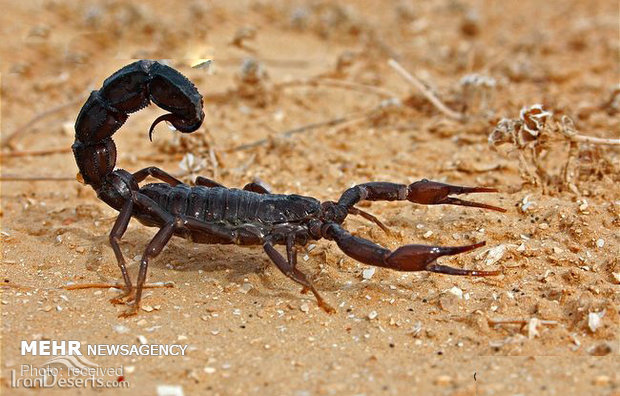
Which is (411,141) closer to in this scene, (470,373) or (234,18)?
(470,373)

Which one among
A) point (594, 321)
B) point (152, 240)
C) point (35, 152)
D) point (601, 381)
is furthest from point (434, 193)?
point (35, 152)

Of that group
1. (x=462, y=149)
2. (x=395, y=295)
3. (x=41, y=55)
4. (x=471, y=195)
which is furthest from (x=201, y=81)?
(x=395, y=295)

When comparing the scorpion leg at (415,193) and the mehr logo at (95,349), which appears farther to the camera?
the scorpion leg at (415,193)

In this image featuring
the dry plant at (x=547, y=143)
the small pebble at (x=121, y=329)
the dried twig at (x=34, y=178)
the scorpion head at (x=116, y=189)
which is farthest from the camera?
the dried twig at (x=34, y=178)

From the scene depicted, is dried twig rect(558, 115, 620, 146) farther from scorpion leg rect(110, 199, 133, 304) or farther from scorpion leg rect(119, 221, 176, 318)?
scorpion leg rect(110, 199, 133, 304)

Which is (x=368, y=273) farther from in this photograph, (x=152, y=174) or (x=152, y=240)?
(x=152, y=174)

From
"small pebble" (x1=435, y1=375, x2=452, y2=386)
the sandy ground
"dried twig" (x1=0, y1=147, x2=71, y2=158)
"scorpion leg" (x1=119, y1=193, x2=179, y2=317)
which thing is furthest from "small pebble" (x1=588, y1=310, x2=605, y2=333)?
"dried twig" (x1=0, y1=147, x2=71, y2=158)

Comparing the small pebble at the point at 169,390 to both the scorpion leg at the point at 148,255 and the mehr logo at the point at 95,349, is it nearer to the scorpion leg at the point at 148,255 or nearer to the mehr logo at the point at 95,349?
the mehr logo at the point at 95,349

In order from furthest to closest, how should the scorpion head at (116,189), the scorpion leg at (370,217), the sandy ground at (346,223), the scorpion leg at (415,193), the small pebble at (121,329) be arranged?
the scorpion leg at (370,217), the scorpion head at (116,189), the scorpion leg at (415,193), the small pebble at (121,329), the sandy ground at (346,223)

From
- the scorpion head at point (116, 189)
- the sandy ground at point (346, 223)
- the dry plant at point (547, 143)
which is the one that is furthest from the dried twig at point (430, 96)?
the scorpion head at point (116, 189)
